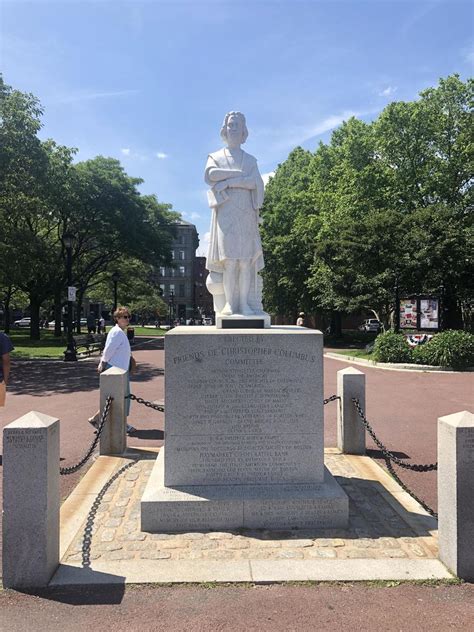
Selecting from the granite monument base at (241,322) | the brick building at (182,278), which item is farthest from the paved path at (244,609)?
the brick building at (182,278)

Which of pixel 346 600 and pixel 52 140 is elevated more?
pixel 52 140

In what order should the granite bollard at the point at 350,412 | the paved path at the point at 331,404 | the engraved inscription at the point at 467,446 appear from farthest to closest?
1. the paved path at the point at 331,404
2. the granite bollard at the point at 350,412
3. the engraved inscription at the point at 467,446

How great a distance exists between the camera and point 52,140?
24.7m

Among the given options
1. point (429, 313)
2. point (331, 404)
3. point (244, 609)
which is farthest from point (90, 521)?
point (429, 313)

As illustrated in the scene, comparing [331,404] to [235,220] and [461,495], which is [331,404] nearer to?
[235,220]

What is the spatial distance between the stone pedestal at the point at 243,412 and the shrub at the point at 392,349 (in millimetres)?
14492

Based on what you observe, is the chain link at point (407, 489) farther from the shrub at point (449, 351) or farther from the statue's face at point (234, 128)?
the shrub at point (449, 351)

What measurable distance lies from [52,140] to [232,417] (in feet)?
80.3

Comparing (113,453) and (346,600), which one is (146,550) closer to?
(346,600)

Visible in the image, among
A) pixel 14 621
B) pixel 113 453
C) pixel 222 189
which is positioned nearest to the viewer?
pixel 14 621

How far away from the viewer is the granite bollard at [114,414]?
6.84 m

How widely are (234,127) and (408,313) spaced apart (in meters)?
17.9

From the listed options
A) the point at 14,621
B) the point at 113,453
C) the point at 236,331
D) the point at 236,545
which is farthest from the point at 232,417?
the point at 113,453

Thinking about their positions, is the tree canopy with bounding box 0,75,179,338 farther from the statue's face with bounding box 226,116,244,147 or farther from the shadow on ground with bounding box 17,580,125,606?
the shadow on ground with bounding box 17,580,125,606
